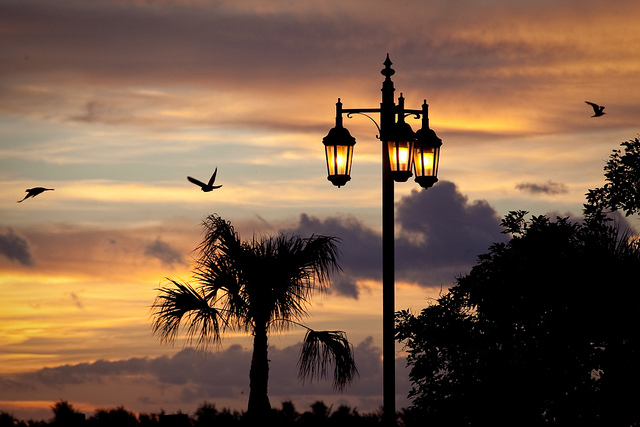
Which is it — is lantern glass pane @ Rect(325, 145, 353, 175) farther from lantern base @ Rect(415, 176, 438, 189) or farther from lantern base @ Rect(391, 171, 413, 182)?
lantern base @ Rect(415, 176, 438, 189)

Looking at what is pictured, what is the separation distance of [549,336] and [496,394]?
1.95m

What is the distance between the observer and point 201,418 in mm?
14789

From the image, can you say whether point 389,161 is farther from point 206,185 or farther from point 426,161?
point 206,185

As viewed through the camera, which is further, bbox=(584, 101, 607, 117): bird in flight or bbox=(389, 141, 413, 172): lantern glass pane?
bbox=(584, 101, 607, 117): bird in flight

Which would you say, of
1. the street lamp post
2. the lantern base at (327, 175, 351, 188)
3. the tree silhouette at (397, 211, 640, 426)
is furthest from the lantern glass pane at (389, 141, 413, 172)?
the tree silhouette at (397, 211, 640, 426)

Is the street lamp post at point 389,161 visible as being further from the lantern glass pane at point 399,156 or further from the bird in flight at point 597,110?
the bird in flight at point 597,110

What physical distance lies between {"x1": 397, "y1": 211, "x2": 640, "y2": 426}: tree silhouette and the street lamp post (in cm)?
989

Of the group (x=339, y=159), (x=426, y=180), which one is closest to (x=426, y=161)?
(x=426, y=180)

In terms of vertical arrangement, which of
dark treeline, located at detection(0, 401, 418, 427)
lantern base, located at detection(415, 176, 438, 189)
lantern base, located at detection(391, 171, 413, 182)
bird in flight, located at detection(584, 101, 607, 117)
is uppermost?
bird in flight, located at detection(584, 101, 607, 117)

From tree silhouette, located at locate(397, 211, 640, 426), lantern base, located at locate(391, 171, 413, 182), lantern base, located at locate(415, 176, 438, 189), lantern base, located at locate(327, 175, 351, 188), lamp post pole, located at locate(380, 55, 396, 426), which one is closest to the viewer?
lamp post pole, located at locate(380, 55, 396, 426)

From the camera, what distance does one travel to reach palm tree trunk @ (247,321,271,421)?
1825 centimetres

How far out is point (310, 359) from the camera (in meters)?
18.0

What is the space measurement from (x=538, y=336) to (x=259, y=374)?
7.43 m

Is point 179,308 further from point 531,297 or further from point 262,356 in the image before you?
point 531,297
